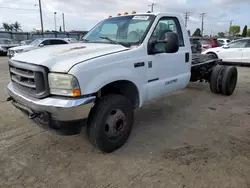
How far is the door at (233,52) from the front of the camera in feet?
37.2

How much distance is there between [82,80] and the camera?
253cm

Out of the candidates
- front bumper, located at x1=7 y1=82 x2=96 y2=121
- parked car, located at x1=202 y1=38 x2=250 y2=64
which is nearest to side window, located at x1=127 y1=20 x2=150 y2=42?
front bumper, located at x1=7 y1=82 x2=96 y2=121

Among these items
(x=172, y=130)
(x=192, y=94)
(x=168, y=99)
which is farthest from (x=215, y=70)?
(x=172, y=130)

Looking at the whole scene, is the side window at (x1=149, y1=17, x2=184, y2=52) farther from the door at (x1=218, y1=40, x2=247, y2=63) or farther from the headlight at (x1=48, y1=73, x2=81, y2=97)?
the door at (x1=218, y1=40, x2=247, y2=63)

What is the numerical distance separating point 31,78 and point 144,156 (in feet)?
5.86

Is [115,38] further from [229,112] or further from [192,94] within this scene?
[192,94]

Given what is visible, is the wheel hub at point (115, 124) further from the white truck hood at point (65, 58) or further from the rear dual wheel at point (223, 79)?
the rear dual wheel at point (223, 79)

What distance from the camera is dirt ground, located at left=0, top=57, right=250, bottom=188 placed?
2.54 metres

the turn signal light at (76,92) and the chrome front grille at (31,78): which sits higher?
the chrome front grille at (31,78)

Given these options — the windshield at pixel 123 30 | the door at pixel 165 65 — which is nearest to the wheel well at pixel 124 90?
the door at pixel 165 65

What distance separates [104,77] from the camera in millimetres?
2766

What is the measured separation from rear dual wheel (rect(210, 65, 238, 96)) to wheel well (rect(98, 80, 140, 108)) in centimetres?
342

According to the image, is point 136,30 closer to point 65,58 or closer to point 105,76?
point 105,76

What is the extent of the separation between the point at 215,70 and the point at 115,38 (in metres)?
3.47
